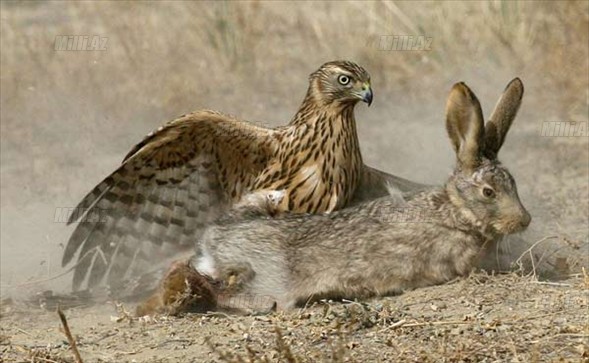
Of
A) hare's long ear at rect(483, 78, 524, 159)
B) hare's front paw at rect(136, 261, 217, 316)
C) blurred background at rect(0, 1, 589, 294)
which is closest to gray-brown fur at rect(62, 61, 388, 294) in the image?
hare's long ear at rect(483, 78, 524, 159)

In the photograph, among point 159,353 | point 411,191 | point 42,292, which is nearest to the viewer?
point 159,353

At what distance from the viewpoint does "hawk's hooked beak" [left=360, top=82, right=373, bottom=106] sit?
29.1ft

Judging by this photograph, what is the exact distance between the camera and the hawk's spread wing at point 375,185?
915cm

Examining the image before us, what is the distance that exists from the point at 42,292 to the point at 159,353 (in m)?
2.39

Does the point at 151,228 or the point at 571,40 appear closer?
the point at 151,228

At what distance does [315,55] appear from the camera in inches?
478

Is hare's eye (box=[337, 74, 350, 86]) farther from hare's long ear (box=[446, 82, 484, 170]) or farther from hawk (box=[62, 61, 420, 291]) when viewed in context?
hare's long ear (box=[446, 82, 484, 170])

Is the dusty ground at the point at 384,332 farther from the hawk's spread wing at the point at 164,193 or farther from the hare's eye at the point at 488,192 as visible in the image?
the hawk's spread wing at the point at 164,193

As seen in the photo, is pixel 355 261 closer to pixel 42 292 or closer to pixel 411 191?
pixel 411 191

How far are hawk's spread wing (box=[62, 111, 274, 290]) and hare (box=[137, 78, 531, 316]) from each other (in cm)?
94

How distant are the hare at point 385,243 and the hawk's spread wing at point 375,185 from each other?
0.76m

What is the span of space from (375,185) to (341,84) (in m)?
0.67

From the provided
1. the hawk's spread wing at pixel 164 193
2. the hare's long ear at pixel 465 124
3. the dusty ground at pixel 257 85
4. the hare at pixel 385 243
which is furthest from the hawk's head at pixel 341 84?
the dusty ground at pixel 257 85

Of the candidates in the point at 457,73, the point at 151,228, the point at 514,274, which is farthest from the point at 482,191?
the point at 457,73
